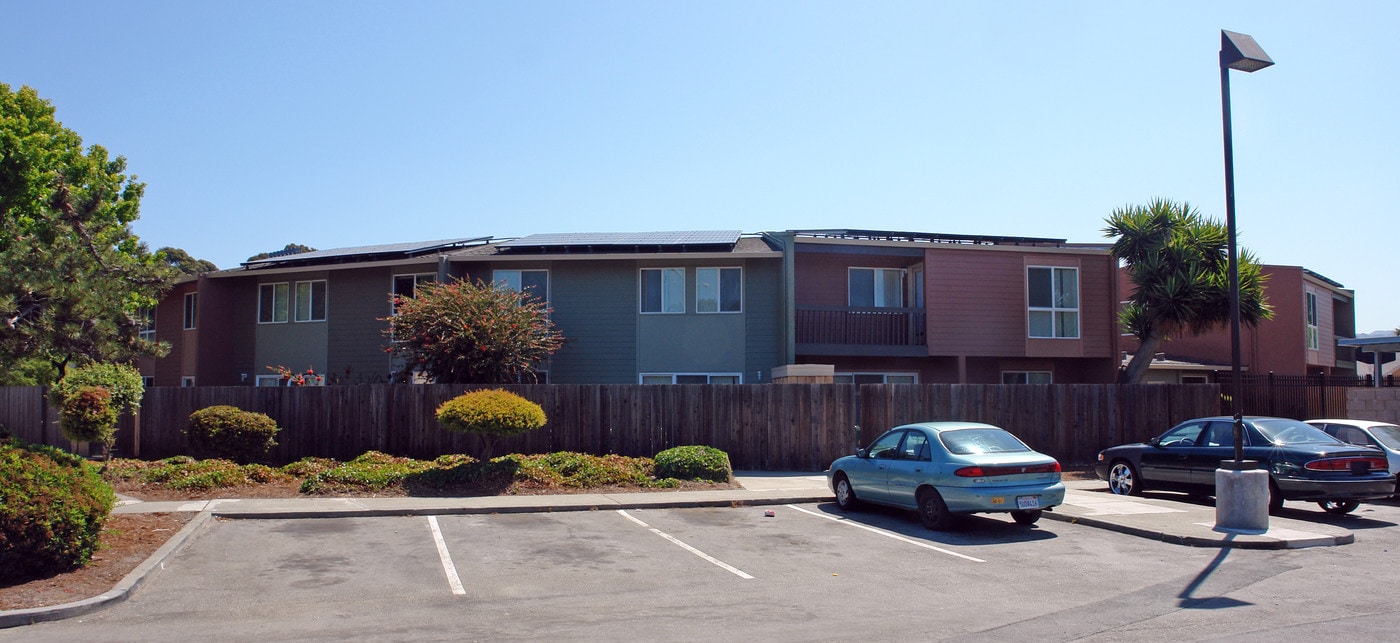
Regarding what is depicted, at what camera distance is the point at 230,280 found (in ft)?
96.4

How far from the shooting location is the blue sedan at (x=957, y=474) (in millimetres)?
12641

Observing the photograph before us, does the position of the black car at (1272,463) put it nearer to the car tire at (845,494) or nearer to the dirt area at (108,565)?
the car tire at (845,494)

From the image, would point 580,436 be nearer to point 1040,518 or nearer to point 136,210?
point 1040,518

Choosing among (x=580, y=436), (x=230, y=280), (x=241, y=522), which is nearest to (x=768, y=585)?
(x=241, y=522)

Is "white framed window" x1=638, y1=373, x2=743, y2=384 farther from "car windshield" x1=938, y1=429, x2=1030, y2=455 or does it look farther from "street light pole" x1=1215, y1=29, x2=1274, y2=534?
"street light pole" x1=1215, y1=29, x2=1274, y2=534

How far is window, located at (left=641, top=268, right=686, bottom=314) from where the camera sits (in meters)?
25.5

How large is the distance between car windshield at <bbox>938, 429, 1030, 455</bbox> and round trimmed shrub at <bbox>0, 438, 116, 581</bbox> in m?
9.60

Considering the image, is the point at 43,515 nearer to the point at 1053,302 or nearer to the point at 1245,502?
the point at 1245,502

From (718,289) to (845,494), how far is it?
11.0 meters

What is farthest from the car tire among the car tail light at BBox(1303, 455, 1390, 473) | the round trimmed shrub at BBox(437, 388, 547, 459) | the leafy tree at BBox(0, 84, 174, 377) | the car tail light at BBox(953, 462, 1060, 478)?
the leafy tree at BBox(0, 84, 174, 377)

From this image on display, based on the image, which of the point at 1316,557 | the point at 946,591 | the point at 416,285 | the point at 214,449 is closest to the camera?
the point at 946,591

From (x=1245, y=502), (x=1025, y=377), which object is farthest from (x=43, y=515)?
(x=1025, y=377)

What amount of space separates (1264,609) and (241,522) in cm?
1216

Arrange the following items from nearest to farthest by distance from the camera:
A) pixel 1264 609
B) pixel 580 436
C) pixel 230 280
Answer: pixel 1264 609 < pixel 580 436 < pixel 230 280
